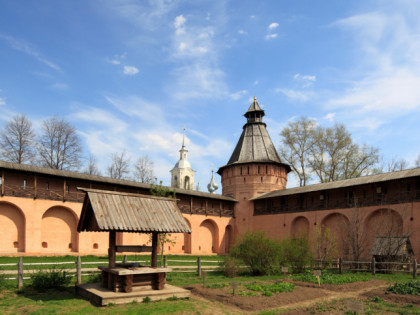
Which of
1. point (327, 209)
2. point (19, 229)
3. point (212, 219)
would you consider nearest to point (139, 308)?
point (19, 229)

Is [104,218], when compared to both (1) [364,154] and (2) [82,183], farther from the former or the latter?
(1) [364,154]

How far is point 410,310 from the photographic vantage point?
738 cm

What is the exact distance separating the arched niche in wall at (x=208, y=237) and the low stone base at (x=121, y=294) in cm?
1751

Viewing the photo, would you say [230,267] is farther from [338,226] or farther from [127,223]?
[338,226]

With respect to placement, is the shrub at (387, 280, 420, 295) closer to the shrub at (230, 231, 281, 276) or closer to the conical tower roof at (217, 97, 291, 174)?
the shrub at (230, 231, 281, 276)

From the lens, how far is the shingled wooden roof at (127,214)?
26.5 feet

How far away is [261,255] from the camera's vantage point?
13.8 meters

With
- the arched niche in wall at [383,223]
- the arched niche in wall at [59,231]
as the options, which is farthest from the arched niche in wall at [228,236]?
the arched niche in wall at [59,231]

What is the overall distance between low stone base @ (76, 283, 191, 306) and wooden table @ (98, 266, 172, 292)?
130mm

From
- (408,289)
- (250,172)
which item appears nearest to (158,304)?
(408,289)

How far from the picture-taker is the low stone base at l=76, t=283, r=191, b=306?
7539 mm

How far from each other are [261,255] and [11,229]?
12965mm

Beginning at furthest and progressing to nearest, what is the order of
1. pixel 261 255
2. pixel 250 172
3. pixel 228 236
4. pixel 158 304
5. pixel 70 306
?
pixel 250 172
pixel 228 236
pixel 261 255
pixel 158 304
pixel 70 306

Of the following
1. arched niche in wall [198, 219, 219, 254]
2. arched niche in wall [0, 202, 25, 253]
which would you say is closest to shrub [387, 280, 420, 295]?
arched niche in wall [0, 202, 25, 253]
